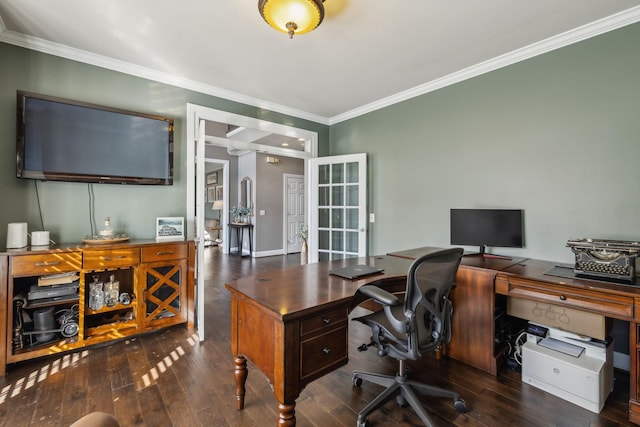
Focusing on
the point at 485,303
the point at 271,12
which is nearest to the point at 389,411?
the point at 485,303

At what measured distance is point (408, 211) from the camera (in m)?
3.48

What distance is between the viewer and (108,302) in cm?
257

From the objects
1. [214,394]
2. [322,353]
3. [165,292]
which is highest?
[322,353]

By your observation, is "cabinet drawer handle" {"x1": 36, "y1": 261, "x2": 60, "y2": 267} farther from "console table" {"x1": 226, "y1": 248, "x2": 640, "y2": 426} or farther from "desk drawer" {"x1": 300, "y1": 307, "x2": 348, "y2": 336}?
"desk drawer" {"x1": 300, "y1": 307, "x2": 348, "y2": 336}

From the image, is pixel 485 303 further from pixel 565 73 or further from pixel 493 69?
pixel 493 69

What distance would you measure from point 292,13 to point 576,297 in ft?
→ 8.22

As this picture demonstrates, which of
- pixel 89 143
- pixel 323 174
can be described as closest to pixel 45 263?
pixel 89 143

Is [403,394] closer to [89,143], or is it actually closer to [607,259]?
[607,259]

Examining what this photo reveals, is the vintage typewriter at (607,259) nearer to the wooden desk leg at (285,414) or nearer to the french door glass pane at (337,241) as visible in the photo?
the wooden desk leg at (285,414)

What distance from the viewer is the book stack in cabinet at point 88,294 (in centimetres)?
216

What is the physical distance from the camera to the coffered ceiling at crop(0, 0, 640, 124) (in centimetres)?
201

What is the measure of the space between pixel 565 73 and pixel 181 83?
3.63 m

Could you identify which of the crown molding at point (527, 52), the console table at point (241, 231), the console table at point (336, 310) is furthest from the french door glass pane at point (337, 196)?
the console table at point (241, 231)

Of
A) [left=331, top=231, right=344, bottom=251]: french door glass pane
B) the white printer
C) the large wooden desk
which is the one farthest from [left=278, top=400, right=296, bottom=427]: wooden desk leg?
[left=331, top=231, right=344, bottom=251]: french door glass pane
